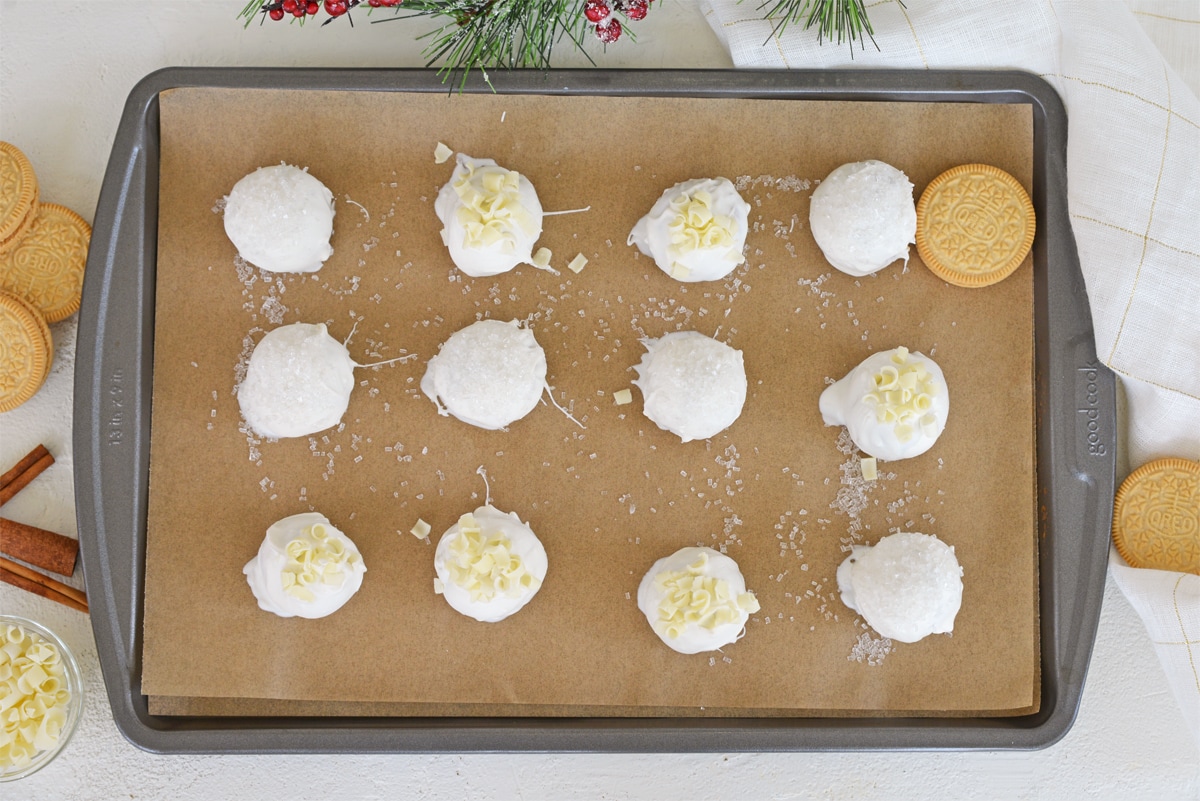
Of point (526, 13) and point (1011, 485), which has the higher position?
point (526, 13)

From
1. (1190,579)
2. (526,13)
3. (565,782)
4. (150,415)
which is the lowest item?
(565,782)

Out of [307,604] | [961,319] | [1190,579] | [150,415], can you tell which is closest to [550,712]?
[307,604]

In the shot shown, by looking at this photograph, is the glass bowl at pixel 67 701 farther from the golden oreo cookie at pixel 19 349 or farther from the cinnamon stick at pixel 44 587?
the golden oreo cookie at pixel 19 349

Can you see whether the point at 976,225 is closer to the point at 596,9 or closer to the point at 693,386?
the point at 693,386

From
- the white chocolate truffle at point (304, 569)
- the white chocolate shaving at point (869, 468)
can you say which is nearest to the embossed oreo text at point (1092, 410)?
the white chocolate shaving at point (869, 468)

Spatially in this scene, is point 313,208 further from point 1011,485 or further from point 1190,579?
point 1190,579

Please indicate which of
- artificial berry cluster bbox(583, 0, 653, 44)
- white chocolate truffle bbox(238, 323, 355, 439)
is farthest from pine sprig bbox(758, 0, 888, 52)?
white chocolate truffle bbox(238, 323, 355, 439)

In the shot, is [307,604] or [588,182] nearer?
[307,604]
